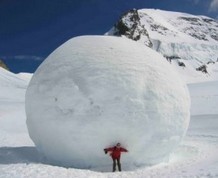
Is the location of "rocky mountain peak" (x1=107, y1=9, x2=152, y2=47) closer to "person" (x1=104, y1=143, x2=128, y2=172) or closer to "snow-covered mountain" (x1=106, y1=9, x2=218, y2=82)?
"snow-covered mountain" (x1=106, y1=9, x2=218, y2=82)

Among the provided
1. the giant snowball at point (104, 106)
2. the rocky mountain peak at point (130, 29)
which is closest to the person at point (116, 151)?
the giant snowball at point (104, 106)

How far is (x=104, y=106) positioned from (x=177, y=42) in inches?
4739

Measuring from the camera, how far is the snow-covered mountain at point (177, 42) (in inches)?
4523

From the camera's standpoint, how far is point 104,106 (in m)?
9.70

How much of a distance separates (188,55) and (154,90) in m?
115

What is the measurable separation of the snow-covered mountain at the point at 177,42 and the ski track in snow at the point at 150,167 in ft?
285

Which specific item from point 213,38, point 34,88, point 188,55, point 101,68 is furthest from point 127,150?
point 213,38

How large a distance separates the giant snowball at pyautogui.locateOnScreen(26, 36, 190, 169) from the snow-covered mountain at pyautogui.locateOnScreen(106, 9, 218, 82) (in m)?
92.8

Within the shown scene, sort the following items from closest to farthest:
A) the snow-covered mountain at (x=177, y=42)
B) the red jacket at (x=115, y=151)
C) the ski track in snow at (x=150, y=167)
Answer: the ski track in snow at (x=150, y=167)
the red jacket at (x=115, y=151)
the snow-covered mountain at (x=177, y=42)

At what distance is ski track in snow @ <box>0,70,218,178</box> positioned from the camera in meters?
8.86

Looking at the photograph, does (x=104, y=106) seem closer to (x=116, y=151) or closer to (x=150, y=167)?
(x=116, y=151)

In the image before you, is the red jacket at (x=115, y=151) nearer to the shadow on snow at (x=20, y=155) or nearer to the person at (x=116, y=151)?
the person at (x=116, y=151)

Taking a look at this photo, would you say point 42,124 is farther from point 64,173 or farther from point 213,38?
point 213,38

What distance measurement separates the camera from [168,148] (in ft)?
35.1
